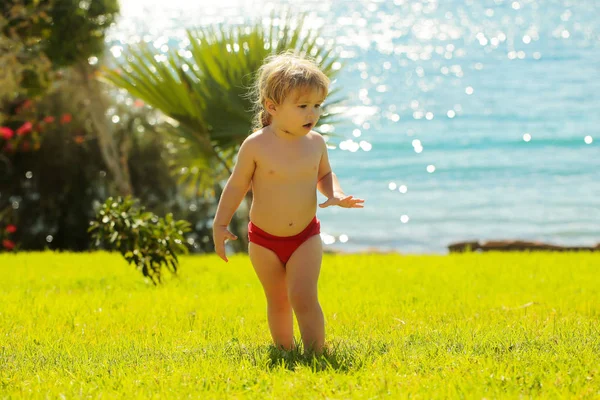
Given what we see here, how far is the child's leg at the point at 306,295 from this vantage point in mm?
4297

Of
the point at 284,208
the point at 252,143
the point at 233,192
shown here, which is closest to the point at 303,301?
the point at 284,208

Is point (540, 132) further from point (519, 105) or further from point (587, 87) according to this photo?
point (587, 87)

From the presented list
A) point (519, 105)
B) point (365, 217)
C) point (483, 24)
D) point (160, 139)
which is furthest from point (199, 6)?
point (160, 139)

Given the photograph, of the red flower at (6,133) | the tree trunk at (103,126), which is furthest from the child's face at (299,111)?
the red flower at (6,133)

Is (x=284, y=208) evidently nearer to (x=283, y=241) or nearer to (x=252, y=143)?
(x=283, y=241)

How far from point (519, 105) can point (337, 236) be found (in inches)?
437

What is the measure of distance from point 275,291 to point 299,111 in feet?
3.01

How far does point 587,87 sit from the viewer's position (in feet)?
88.0

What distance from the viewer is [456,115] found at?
25.3 m

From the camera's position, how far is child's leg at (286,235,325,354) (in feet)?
14.1

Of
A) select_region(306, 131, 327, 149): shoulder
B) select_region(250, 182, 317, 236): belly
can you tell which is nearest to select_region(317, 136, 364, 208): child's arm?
select_region(306, 131, 327, 149): shoulder

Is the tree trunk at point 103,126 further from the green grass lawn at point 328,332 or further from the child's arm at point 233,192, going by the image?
the child's arm at point 233,192

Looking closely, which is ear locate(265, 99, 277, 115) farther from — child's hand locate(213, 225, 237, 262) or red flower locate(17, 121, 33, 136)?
red flower locate(17, 121, 33, 136)

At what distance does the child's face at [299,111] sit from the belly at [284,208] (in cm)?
28
